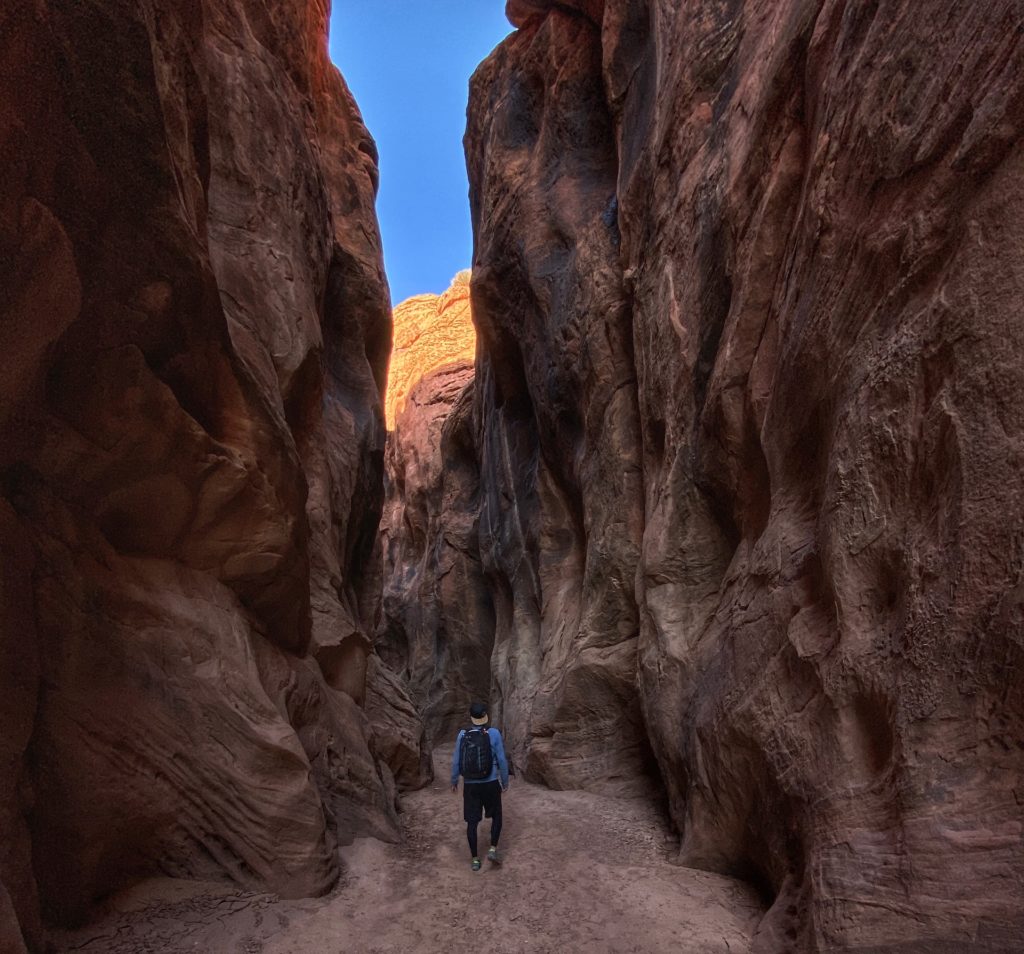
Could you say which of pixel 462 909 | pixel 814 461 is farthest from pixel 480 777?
pixel 814 461

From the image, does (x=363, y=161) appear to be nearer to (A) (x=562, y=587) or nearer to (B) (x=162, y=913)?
(A) (x=562, y=587)

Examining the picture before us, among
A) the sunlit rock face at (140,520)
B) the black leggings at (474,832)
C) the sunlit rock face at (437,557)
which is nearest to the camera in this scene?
the sunlit rock face at (140,520)

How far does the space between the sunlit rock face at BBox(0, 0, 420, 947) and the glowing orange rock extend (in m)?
30.8

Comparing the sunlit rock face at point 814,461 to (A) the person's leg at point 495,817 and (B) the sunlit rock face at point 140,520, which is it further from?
(B) the sunlit rock face at point 140,520

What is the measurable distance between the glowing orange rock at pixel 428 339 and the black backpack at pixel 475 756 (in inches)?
1251

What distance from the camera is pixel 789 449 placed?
5836mm

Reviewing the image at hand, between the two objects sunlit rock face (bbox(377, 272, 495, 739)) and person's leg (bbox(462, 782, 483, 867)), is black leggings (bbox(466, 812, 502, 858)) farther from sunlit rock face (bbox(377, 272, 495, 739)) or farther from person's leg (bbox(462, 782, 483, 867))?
sunlit rock face (bbox(377, 272, 495, 739))

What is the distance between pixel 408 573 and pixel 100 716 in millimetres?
25629

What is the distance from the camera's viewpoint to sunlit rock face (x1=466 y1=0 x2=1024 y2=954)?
11.2 feet

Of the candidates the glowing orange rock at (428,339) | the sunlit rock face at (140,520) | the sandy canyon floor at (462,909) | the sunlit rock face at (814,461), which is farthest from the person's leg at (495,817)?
the glowing orange rock at (428,339)

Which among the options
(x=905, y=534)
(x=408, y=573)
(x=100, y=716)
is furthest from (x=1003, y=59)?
(x=408, y=573)

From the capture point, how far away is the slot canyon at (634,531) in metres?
3.54

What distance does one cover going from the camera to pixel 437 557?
2552 cm

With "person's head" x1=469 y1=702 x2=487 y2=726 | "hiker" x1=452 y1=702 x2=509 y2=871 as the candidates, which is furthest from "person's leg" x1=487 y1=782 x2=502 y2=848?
"person's head" x1=469 y1=702 x2=487 y2=726
